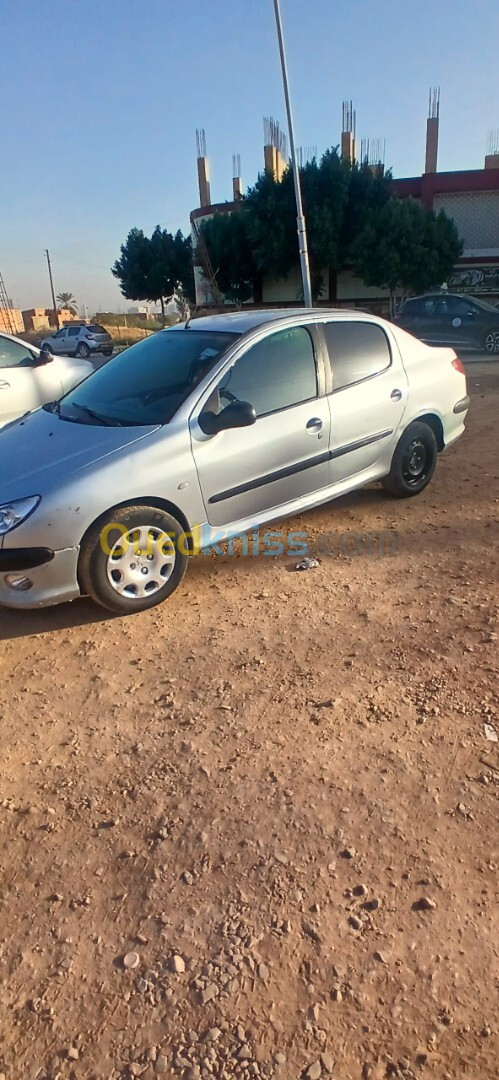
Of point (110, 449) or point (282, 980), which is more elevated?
point (110, 449)

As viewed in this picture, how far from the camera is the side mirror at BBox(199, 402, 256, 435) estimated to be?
374 cm

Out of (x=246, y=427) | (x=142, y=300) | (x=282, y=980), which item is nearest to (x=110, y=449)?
(x=246, y=427)

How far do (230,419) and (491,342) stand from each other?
14566mm

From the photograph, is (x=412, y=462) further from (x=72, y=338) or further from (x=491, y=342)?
(x=72, y=338)

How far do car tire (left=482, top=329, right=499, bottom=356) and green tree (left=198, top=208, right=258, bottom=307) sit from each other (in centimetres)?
1561

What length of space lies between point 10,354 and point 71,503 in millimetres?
4592

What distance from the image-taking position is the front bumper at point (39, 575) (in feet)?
10.9

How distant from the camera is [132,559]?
3.64 metres

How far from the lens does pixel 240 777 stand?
2.48 metres

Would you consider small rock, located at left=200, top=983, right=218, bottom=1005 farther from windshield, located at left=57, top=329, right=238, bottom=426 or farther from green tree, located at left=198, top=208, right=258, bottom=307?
green tree, located at left=198, top=208, right=258, bottom=307

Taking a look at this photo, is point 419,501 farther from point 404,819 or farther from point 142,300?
point 142,300

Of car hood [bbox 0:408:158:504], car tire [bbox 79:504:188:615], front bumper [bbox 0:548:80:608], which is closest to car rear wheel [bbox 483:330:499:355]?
car hood [bbox 0:408:158:504]

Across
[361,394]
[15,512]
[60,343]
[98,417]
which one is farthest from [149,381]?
[60,343]

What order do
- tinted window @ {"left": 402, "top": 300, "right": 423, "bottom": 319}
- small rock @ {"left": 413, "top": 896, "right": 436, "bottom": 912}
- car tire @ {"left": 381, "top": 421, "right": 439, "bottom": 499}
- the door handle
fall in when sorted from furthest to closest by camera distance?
tinted window @ {"left": 402, "top": 300, "right": 423, "bottom": 319} → car tire @ {"left": 381, "top": 421, "right": 439, "bottom": 499} → the door handle → small rock @ {"left": 413, "top": 896, "right": 436, "bottom": 912}
